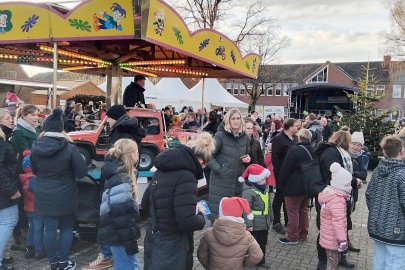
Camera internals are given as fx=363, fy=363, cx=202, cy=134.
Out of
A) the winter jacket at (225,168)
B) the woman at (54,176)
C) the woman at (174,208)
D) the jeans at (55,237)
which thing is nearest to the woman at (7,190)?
the woman at (54,176)

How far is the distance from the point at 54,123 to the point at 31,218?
1358mm

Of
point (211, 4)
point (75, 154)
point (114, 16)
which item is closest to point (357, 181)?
point (75, 154)

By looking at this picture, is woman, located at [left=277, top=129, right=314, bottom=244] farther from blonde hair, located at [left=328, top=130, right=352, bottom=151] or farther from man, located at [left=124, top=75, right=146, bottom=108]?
man, located at [left=124, top=75, right=146, bottom=108]

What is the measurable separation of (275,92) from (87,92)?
27190 millimetres

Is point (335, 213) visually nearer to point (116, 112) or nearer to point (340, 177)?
point (340, 177)

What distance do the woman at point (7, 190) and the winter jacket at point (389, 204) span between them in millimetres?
3785

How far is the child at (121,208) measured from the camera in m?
3.33

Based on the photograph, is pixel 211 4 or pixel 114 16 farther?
pixel 211 4

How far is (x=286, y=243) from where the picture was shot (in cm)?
543

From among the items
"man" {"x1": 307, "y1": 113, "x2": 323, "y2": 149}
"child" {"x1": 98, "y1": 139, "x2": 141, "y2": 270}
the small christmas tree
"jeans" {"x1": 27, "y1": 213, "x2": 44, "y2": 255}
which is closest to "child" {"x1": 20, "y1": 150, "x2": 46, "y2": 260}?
"jeans" {"x1": 27, "y1": 213, "x2": 44, "y2": 255}

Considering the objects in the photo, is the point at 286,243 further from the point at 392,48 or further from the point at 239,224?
the point at 392,48

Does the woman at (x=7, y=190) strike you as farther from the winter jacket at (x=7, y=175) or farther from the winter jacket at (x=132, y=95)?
the winter jacket at (x=132, y=95)

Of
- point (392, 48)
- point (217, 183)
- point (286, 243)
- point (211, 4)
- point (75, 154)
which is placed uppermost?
point (211, 4)

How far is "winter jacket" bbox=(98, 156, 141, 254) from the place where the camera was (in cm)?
332
